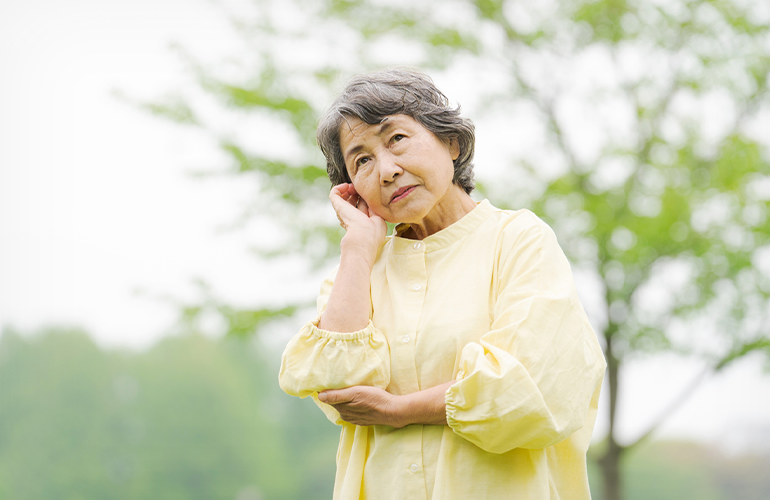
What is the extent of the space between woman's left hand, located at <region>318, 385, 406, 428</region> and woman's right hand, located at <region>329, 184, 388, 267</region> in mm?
346

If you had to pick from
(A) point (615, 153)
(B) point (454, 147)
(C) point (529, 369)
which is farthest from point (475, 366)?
(A) point (615, 153)

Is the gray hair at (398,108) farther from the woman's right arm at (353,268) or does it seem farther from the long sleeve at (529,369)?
the long sleeve at (529,369)

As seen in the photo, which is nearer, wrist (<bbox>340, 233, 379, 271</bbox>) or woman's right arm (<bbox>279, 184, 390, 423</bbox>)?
woman's right arm (<bbox>279, 184, 390, 423</bbox>)

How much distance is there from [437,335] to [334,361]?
26 centimetres

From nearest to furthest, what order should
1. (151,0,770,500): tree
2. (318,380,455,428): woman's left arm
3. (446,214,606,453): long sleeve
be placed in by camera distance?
1. (446,214,606,453): long sleeve
2. (318,380,455,428): woman's left arm
3. (151,0,770,500): tree

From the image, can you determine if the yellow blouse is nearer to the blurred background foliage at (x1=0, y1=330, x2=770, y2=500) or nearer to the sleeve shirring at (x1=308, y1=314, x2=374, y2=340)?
the sleeve shirring at (x1=308, y1=314, x2=374, y2=340)

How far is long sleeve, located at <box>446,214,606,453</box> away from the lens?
1388 millimetres

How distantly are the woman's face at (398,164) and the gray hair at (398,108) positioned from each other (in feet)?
0.07

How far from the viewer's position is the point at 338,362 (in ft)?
5.22

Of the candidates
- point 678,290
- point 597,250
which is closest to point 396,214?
point 597,250

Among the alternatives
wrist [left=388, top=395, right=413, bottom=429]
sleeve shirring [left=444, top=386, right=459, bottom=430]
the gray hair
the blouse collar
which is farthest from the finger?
the gray hair

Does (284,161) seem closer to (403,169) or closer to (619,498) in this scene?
(619,498)

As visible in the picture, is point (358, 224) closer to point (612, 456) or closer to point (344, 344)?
point (344, 344)

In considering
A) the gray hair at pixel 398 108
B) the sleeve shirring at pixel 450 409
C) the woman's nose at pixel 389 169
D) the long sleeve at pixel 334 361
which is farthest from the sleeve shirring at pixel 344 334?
the gray hair at pixel 398 108
